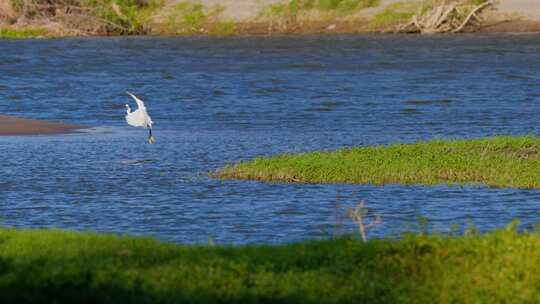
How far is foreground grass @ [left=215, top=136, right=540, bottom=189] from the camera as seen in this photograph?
22.3m

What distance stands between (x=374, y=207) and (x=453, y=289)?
28.1ft

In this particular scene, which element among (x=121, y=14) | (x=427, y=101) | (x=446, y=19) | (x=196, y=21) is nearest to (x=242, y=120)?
(x=427, y=101)

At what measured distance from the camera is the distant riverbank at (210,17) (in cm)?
7162

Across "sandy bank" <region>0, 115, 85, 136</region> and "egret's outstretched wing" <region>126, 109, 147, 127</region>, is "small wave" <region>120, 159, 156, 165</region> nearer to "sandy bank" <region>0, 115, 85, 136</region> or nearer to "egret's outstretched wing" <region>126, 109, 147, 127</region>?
"egret's outstretched wing" <region>126, 109, 147, 127</region>

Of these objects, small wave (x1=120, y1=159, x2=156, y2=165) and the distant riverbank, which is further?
the distant riverbank

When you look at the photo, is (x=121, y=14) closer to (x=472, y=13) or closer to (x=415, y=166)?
(x=472, y=13)

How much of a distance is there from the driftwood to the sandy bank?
34.9 meters

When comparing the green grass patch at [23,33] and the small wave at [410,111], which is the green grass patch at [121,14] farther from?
the small wave at [410,111]

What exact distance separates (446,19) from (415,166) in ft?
148

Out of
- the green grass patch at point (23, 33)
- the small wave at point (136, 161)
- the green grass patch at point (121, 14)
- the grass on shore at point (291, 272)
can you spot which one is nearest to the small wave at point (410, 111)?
the small wave at point (136, 161)

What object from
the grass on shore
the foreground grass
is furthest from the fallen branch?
the grass on shore

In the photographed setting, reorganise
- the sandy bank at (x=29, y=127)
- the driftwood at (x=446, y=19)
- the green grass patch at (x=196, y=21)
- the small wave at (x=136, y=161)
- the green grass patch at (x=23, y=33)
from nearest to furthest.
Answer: the small wave at (x=136, y=161) → the sandy bank at (x=29, y=127) → the driftwood at (x=446, y=19) → the green grass patch at (x=196, y=21) → the green grass patch at (x=23, y=33)

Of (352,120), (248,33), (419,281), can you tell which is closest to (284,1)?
(248,33)

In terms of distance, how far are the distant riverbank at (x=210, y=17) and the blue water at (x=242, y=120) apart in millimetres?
2494
